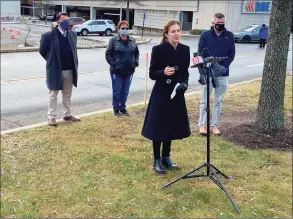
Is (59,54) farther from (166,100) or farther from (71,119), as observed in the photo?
(166,100)

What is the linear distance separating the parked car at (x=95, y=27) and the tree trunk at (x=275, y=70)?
3320 centimetres

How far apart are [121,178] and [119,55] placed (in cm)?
335

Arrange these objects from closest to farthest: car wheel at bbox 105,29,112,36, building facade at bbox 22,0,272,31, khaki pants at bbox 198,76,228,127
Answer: khaki pants at bbox 198,76,228,127 < car wheel at bbox 105,29,112,36 < building facade at bbox 22,0,272,31

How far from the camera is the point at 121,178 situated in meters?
5.02

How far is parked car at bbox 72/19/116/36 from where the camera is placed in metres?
38.8

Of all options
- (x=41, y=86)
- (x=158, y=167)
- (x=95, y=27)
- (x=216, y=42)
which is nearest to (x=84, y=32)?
(x=95, y=27)

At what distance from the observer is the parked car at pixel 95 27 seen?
127 feet

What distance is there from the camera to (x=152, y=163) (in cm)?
555

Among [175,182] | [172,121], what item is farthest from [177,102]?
[175,182]

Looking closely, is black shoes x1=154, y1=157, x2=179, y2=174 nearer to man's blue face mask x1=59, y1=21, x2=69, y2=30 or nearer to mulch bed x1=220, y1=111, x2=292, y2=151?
mulch bed x1=220, y1=111, x2=292, y2=151

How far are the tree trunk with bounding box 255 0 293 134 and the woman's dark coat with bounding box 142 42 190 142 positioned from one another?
2.20 m

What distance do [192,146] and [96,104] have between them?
4100 mm

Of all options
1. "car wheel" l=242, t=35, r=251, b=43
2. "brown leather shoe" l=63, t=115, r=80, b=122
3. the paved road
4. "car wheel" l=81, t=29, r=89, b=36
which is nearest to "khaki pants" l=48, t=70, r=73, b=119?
"brown leather shoe" l=63, t=115, r=80, b=122

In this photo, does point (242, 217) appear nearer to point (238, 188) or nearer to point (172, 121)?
point (238, 188)
